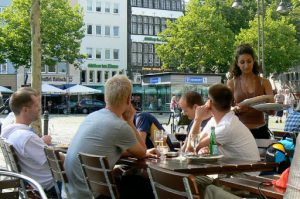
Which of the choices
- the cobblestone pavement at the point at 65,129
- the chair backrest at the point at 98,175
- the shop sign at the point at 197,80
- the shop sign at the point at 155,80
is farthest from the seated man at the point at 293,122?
the shop sign at the point at 155,80

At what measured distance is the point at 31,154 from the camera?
5414mm

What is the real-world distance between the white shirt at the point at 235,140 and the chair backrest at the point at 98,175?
142 centimetres

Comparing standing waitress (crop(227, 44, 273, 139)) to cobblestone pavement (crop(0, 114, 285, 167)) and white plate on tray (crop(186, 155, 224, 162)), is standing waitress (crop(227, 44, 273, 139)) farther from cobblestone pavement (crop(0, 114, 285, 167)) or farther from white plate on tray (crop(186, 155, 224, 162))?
cobblestone pavement (crop(0, 114, 285, 167))

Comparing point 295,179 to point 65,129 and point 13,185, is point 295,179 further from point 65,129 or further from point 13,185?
point 65,129

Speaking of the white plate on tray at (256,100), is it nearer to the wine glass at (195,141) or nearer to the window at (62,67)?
the wine glass at (195,141)

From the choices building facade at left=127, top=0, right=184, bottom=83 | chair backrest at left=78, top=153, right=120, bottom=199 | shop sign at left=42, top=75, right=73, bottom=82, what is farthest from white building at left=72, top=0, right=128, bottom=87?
chair backrest at left=78, top=153, right=120, bottom=199

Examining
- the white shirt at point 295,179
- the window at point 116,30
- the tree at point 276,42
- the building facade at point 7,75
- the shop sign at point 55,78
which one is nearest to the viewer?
the white shirt at point 295,179

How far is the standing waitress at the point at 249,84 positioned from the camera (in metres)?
6.86

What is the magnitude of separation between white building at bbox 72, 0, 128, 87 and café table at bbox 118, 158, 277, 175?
67.7m

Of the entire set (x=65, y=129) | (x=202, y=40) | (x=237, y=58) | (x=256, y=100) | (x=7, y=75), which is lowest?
(x=65, y=129)

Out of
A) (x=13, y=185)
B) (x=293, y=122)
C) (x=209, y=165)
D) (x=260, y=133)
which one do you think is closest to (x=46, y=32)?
(x=293, y=122)

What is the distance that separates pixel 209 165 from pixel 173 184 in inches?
63.6

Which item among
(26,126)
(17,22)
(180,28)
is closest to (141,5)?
(180,28)

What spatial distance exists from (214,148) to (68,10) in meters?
51.4
